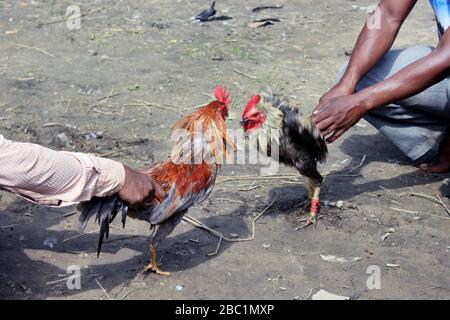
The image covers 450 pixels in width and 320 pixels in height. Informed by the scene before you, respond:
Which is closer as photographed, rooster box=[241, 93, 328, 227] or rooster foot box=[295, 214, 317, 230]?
rooster box=[241, 93, 328, 227]

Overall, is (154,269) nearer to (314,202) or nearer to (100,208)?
(100,208)

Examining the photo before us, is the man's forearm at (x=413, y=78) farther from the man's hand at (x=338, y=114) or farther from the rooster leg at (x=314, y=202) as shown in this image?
the rooster leg at (x=314, y=202)

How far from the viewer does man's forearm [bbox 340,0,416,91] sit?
5.04m

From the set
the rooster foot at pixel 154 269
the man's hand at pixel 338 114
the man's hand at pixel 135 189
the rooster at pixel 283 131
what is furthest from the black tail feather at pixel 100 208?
the man's hand at pixel 338 114

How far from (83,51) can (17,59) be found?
0.71 meters

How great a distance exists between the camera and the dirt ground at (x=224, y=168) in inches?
168

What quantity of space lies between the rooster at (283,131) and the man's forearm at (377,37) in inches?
25.5

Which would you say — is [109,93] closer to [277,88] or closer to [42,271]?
[277,88]

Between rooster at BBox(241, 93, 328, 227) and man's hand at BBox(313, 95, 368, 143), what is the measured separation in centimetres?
7

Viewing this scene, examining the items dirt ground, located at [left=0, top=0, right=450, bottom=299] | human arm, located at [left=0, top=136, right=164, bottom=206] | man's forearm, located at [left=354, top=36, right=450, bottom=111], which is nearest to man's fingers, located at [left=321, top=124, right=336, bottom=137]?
man's forearm, located at [left=354, top=36, right=450, bottom=111]

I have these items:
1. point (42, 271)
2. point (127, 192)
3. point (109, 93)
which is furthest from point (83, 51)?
point (127, 192)

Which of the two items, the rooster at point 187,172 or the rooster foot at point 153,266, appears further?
the rooster foot at point 153,266

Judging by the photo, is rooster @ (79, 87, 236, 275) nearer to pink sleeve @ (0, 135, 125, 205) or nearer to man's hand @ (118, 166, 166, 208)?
man's hand @ (118, 166, 166, 208)

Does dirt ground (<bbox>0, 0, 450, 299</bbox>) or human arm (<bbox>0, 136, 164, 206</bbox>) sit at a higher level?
human arm (<bbox>0, 136, 164, 206</bbox>)
